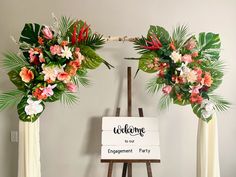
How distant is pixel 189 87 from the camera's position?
6.88ft

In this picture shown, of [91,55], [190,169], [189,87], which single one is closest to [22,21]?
[91,55]

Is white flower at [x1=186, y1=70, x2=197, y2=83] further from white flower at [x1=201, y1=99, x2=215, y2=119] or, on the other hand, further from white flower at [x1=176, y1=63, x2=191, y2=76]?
white flower at [x1=201, y1=99, x2=215, y2=119]

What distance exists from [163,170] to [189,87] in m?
0.89

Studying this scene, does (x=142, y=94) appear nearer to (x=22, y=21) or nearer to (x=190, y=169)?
(x=190, y=169)

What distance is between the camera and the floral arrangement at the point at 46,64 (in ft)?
6.40

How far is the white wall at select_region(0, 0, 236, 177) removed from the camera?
2508mm

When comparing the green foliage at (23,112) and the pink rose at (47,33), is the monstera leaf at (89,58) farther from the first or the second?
the green foliage at (23,112)

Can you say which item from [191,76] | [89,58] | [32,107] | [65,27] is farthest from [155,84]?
[32,107]

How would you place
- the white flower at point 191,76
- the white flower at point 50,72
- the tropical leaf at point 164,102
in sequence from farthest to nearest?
the tropical leaf at point 164,102 < the white flower at point 191,76 < the white flower at point 50,72

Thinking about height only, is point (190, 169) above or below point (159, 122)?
below

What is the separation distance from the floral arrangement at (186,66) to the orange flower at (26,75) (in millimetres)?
797

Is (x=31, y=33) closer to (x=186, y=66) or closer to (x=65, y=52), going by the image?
(x=65, y=52)

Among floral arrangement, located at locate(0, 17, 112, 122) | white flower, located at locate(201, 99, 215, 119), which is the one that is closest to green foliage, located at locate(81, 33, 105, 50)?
floral arrangement, located at locate(0, 17, 112, 122)

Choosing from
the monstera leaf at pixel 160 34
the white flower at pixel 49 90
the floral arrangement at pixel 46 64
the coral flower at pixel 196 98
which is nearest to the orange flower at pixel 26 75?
the floral arrangement at pixel 46 64
